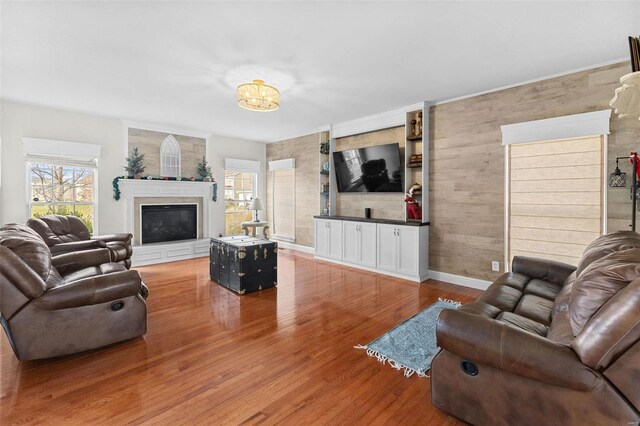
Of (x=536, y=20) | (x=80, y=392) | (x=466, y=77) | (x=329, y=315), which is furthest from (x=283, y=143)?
(x=80, y=392)

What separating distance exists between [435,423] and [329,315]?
1646mm

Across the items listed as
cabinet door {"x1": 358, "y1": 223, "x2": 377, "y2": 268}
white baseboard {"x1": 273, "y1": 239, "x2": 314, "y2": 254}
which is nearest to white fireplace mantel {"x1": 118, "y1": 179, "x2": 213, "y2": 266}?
white baseboard {"x1": 273, "y1": 239, "x2": 314, "y2": 254}

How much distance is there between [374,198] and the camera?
5.70m

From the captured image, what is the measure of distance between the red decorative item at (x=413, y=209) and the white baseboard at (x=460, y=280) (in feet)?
2.95

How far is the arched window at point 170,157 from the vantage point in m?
6.15

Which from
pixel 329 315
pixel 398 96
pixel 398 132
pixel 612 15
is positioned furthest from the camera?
pixel 398 132

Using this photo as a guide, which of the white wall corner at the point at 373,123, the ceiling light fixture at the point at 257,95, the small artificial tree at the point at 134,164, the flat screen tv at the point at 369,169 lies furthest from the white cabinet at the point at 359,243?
the small artificial tree at the point at 134,164

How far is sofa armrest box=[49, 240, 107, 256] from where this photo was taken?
3717 millimetres

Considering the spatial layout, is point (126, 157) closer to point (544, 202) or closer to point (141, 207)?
point (141, 207)

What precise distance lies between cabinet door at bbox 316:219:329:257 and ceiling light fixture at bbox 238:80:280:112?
116 inches

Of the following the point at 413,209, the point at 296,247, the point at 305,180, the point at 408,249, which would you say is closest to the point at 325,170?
the point at 305,180

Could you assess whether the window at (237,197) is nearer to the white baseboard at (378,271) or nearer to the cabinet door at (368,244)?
the white baseboard at (378,271)

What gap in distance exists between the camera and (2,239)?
2279 millimetres

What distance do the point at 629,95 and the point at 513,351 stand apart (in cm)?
154
